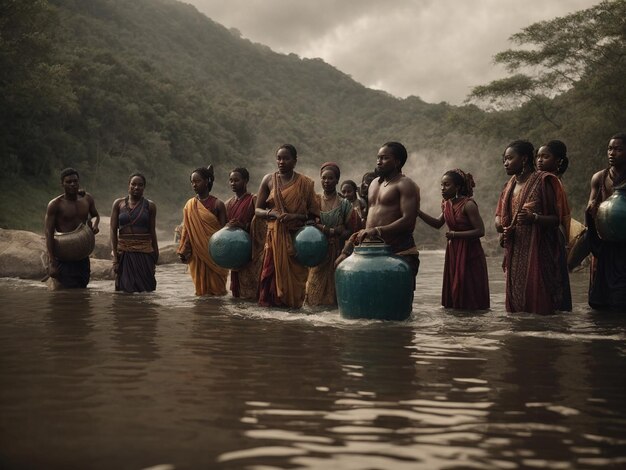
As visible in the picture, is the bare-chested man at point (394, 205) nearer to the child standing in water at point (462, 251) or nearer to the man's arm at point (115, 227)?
the child standing in water at point (462, 251)

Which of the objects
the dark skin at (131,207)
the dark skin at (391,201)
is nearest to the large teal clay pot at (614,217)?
the dark skin at (391,201)

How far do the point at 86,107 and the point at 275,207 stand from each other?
1388 inches

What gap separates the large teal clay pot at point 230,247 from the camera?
8.43m

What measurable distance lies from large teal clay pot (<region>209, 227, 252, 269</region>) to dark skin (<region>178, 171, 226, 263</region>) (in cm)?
93

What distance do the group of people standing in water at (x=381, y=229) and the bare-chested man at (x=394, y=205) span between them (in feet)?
0.03

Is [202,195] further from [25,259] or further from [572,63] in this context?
[572,63]

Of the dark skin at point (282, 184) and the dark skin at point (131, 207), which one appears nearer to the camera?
the dark skin at point (282, 184)

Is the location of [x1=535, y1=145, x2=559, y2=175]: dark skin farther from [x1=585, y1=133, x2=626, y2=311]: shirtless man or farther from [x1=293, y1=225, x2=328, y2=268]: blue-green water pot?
[x1=293, y1=225, x2=328, y2=268]: blue-green water pot

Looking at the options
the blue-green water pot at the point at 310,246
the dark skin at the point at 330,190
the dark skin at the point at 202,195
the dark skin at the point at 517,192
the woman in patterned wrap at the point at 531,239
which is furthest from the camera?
the dark skin at the point at 202,195

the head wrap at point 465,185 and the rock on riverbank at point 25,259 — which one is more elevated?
the head wrap at point 465,185

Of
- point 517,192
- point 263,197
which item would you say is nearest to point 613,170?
point 517,192

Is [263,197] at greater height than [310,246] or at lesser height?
greater

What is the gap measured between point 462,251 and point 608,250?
1.50 meters

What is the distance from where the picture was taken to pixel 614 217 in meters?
7.09
